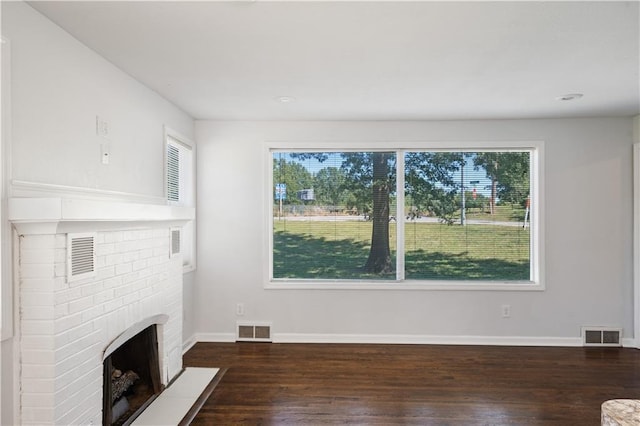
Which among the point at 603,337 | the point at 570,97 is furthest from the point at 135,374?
the point at 603,337

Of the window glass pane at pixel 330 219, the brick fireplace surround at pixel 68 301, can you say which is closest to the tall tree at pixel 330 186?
the window glass pane at pixel 330 219

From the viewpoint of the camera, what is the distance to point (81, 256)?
2.04m

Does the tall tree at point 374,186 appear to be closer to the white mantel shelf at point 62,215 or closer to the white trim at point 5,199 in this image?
the white mantel shelf at point 62,215

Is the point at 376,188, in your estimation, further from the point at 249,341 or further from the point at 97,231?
the point at 97,231

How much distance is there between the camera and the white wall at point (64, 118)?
1.87 meters

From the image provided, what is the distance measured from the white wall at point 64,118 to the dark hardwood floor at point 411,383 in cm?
170

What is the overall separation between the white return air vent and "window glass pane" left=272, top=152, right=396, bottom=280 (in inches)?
99.7

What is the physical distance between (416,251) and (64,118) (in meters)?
3.58

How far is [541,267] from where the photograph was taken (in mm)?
4281

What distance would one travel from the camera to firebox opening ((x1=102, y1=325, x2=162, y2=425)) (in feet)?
8.82

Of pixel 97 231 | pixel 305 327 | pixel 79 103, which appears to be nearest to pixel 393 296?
pixel 305 327

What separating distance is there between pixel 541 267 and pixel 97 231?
14.0 ft

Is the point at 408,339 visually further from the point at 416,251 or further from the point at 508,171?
the point at 508,171

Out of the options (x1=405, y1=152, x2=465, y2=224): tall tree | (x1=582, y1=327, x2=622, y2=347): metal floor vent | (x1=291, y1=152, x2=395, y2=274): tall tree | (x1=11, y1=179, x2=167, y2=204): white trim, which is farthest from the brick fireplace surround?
(x1=582, y1=327, x2=622, y2=347): metal floor vent
